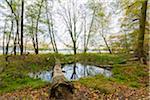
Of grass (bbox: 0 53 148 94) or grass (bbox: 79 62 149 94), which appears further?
grass (bbox: 0 53 148 94)

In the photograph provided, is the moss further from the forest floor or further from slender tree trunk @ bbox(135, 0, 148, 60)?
slender tree trunk @ bbox(135, 0, 148, 60)

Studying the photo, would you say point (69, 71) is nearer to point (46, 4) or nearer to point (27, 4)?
point (27, 4)

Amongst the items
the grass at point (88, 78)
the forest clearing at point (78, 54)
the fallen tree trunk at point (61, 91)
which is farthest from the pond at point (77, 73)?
the fallen tree trunk at point (61, 91)

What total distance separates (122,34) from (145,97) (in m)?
19.6

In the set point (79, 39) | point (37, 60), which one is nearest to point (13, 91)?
point (37, 60)

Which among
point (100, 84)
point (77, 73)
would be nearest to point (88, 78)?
point (100, 84)

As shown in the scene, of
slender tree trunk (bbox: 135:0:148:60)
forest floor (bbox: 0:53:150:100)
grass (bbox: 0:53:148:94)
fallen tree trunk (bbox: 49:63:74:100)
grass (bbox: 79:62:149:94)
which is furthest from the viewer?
slender tree trunk (bbox: 135:0:148:60)

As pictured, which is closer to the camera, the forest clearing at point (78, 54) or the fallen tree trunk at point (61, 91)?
the fallen tree trunk at point (61, 91)

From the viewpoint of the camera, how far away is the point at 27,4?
2889 centimetres

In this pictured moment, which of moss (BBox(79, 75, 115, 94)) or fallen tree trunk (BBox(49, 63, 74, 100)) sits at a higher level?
fallen tree trunk (BBox(49, 63, 74, 100))

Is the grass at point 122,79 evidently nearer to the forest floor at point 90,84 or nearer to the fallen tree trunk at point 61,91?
the forest floor at point 90,84

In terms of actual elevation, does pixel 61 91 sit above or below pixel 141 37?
below

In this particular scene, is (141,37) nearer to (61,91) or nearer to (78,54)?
(78,54)

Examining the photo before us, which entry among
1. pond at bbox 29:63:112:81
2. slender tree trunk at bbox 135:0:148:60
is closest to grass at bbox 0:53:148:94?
pond at bbox 29:63:112:81
